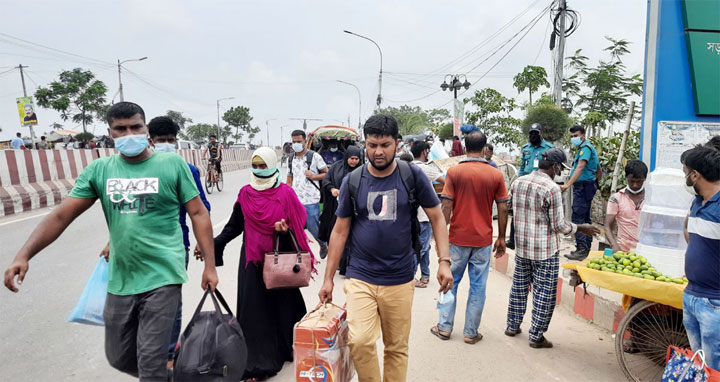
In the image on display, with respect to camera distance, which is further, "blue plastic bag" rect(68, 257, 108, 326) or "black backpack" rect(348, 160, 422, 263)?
"black backpack" rect(348, 160, 422, 263)

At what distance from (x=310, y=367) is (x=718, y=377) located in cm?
229

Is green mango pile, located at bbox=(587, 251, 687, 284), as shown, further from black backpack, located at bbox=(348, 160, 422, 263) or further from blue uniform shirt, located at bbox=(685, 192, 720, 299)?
black backpack, located at bbox=(348, 160, 422, 263)

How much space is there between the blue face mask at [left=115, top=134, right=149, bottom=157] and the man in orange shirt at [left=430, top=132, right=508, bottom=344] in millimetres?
2662

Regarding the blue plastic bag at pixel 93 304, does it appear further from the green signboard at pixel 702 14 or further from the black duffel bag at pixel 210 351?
the green signboard at pixel 702 14

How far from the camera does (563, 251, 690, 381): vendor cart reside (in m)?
3.20

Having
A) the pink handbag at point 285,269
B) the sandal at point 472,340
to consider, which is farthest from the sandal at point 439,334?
the pink handbag at point 285,269

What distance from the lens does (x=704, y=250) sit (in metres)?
2.68

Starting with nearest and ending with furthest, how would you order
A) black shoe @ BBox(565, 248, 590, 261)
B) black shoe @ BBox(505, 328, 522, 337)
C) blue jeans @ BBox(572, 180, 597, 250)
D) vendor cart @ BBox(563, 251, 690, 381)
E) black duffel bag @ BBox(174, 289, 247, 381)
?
black duffel bag @ BBox(174, 289, 247, 381)
vendor cart @ BBox(563, 251, 690, 381)
black shoe @ BBox(505, 328, 522, 337)
black shoe @ BBox(565, 248, 590, 261)
blue jeans @ BBox(572, 180, 597, 250)

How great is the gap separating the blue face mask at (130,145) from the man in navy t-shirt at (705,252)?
3.30m

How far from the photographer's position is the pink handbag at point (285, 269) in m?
3.39

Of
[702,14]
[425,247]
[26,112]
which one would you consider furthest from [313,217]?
[26,112]

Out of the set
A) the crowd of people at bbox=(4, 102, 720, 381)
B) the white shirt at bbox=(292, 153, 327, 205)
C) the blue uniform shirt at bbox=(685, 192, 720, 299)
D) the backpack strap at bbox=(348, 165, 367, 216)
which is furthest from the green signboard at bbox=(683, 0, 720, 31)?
the white shirt at bbox=(292, 153, 327, 205)

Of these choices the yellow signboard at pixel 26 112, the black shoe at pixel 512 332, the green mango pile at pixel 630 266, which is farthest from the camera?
the yellow signboard at pixel 26 112

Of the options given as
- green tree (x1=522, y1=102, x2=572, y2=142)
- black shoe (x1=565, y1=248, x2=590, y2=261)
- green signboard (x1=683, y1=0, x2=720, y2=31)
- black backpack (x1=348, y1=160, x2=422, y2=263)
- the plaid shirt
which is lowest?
black shoe (x1=565, y1=248, x2=590, y2=261)
